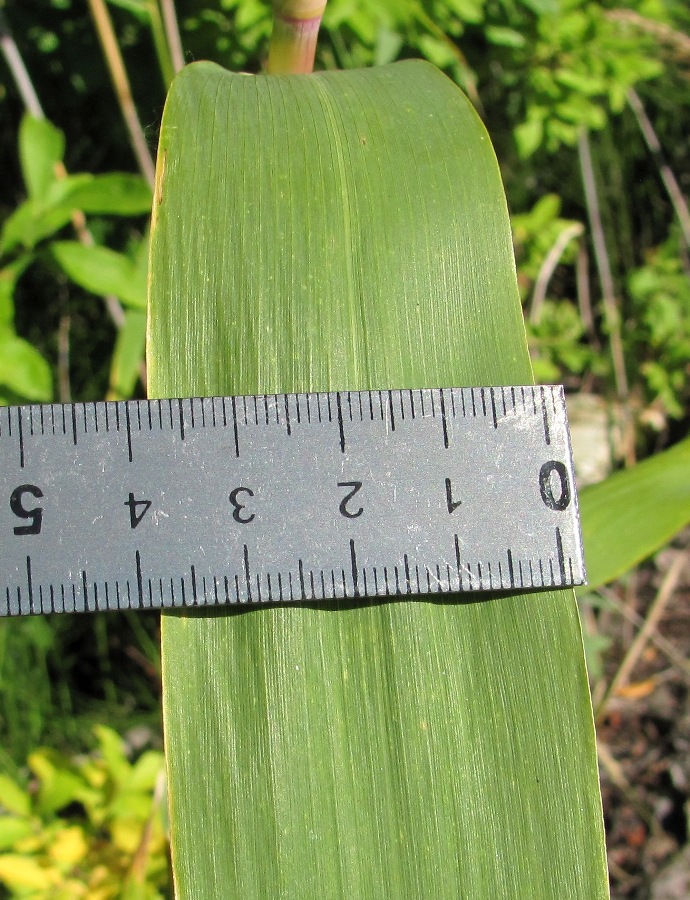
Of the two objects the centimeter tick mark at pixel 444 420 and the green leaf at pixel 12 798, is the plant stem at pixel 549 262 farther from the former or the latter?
the green leaf at pixel 12 798

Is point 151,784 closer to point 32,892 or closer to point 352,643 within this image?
point 32,892

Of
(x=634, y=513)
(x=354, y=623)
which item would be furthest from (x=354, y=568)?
(x=634, y=513)

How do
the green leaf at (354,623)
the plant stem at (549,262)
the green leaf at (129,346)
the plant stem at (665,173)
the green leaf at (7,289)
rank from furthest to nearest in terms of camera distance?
the plant stem at (665,173) → the plant stem at (549,262) → the green leaf at (129,346) → the green leaf at (7,289) → the green leaf at (354,623)

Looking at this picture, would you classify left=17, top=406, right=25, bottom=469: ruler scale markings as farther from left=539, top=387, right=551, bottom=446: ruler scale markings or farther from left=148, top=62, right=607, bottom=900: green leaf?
left=539, top=387, right=551, bottom=446: ruler scale markings

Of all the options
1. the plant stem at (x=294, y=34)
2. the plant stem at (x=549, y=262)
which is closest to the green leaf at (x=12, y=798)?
the plant stem at (x=294, y=34)

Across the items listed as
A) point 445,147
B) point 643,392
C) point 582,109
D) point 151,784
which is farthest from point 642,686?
point 445,147
